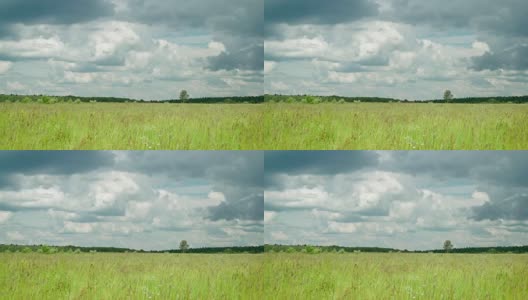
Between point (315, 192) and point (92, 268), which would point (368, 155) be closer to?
point (315, 192)

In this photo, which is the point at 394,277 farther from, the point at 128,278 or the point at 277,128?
the point at 128,278

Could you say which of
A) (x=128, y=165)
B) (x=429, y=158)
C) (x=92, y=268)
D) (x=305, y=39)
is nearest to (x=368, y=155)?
(x=429, y=158)

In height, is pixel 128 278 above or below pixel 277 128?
below

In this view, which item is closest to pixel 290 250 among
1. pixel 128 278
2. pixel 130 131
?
pixel 128 278

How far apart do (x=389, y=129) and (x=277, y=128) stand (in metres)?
2.63

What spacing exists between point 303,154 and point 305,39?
2.91 m

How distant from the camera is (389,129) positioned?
745 inches

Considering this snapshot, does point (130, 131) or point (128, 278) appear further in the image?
point (130, 131)

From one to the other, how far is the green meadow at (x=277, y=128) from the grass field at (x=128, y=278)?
269 centimetres

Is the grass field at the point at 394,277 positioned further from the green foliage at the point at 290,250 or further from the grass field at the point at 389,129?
the grass field at the point at 389,129

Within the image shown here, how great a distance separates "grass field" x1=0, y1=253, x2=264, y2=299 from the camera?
719 inches

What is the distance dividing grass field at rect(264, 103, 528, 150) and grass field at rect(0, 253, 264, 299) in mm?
3089

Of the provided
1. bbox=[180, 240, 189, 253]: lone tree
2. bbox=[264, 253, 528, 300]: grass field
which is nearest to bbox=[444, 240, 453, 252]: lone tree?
bbox=[264, 253, 528, 300]: grass field

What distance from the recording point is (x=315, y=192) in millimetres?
18797
